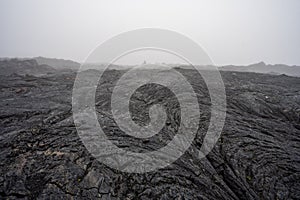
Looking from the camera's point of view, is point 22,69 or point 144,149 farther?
point 22,69

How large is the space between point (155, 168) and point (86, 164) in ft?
7.93

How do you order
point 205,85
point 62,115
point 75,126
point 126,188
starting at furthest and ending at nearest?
point 205,85
point 62,115
point 75,126
point 126,188

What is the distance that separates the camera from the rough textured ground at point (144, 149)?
20.7 feet

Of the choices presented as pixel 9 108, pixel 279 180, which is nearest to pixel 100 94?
pixel 9 108

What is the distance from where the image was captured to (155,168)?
7281 millimetres

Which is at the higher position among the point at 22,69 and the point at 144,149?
the point at 22,69

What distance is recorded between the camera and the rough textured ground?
20.7 feet

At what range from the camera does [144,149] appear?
8242 millimetres

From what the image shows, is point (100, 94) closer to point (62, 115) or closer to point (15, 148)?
point (62, 115)

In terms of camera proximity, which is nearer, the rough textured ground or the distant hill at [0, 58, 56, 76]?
the rough textured ground

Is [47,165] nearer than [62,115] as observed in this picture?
Yes

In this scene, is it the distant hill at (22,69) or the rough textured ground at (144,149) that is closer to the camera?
the rough textured ground at (144,149)

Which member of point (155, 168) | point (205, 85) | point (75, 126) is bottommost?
point (155, 168)

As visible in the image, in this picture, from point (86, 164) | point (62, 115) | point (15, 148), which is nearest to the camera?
point (86, 164)
